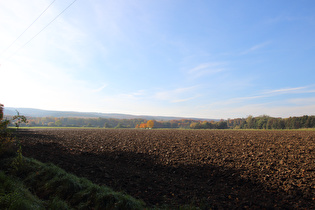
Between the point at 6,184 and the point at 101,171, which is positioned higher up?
the point at 6,184

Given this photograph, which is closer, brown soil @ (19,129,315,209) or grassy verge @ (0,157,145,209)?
grassy verge @ (0,157,145,209)

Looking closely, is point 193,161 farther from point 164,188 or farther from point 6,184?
point 6,184

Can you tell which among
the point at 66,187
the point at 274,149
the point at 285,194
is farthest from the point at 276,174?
the point at 66,187

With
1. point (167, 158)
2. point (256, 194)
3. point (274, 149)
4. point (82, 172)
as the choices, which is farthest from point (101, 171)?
point (274, 149)

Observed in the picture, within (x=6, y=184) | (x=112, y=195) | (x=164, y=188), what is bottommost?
(x=164, y=188)

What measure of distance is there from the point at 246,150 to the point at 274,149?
7.56 ft

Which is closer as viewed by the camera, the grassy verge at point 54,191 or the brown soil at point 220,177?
the grassy verge at point 54,191

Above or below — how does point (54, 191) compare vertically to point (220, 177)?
above

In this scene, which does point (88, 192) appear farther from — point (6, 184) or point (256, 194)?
point (256, 194)

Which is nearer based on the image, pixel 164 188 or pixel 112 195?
pixel 112 195

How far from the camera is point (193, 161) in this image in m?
14.0

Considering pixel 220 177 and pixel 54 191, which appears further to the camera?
pixel 220 177

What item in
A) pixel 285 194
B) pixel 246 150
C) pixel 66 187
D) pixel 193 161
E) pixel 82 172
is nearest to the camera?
pixel 66 187

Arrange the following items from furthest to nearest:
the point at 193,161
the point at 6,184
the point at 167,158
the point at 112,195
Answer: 1. the point at 167,158
2. the point at 193,161
3. the point at 112,195
4. the point at 6,184
